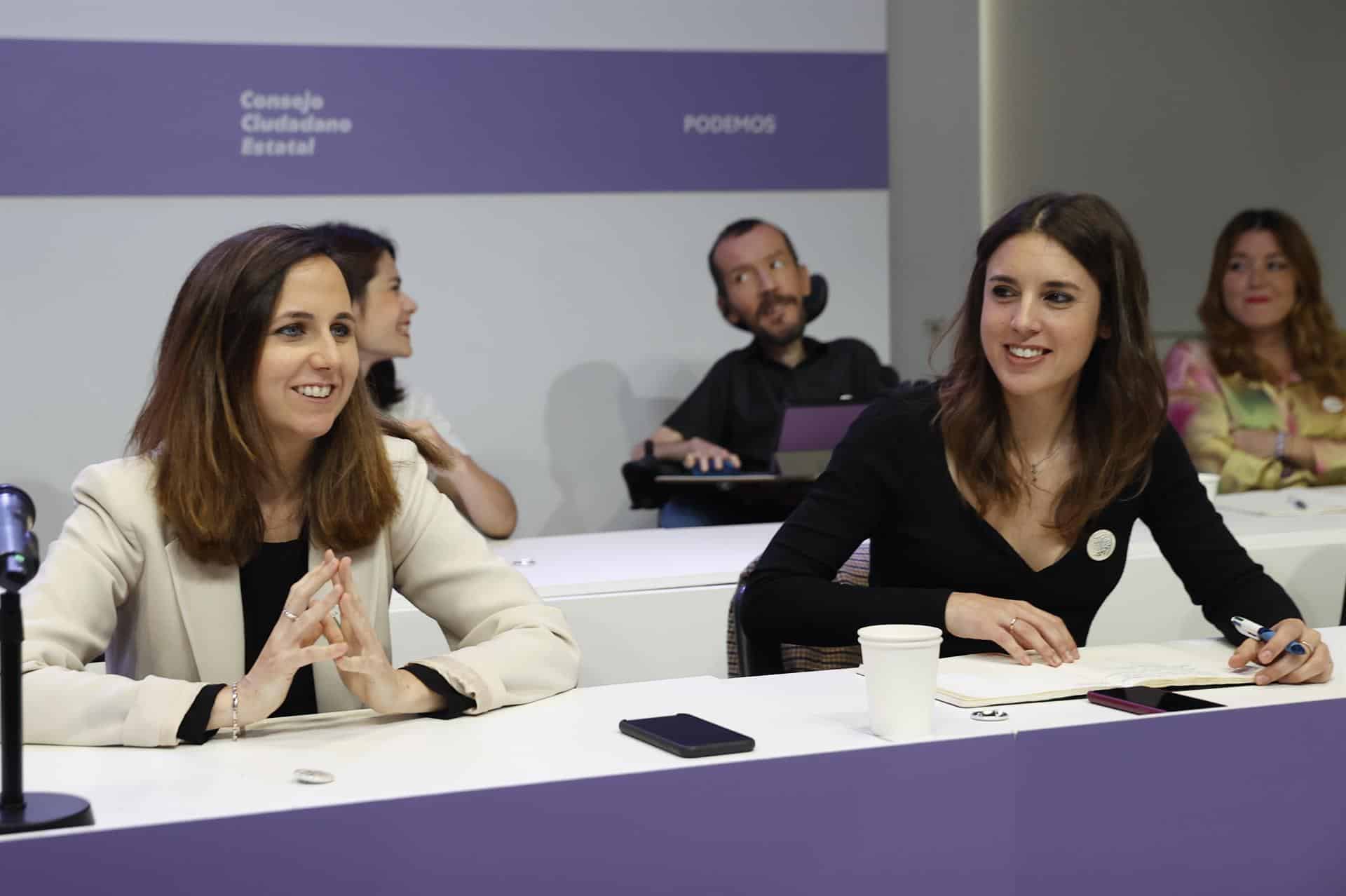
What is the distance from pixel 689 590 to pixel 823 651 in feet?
2.52

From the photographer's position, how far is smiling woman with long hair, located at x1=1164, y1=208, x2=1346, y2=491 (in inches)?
172

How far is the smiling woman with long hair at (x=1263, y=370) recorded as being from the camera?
4.36m

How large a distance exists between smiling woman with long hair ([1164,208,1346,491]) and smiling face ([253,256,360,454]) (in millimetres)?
3158

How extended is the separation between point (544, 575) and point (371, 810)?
5.13 ft

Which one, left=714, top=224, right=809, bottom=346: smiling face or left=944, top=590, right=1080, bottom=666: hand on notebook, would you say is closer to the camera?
left=944, top=590, right=1080, bottom=666: hand on notebook

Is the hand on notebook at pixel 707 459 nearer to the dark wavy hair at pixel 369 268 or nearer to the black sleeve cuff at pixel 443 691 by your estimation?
the dark wavy hair at pixel 369 268

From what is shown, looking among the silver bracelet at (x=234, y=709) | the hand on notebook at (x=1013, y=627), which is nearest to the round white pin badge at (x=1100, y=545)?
the hand on notebook at (x=1013, y=627)

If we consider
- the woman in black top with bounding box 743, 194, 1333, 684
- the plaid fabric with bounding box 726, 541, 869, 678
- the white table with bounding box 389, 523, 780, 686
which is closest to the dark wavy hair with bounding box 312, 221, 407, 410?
the white table with bounding box 389, 523, 780, 686

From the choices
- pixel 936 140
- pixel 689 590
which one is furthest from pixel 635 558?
pixel 936 140

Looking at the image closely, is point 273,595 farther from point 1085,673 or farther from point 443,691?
point 1085,673

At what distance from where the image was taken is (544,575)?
284 cm

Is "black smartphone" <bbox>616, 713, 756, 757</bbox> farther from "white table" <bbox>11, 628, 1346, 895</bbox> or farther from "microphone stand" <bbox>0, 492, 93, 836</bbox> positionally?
"microphone stand" <bbox>0, 492, 93, 836</bbox>

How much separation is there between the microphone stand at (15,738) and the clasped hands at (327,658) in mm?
258

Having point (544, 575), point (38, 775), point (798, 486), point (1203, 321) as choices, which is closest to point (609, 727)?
point (38, 775)
